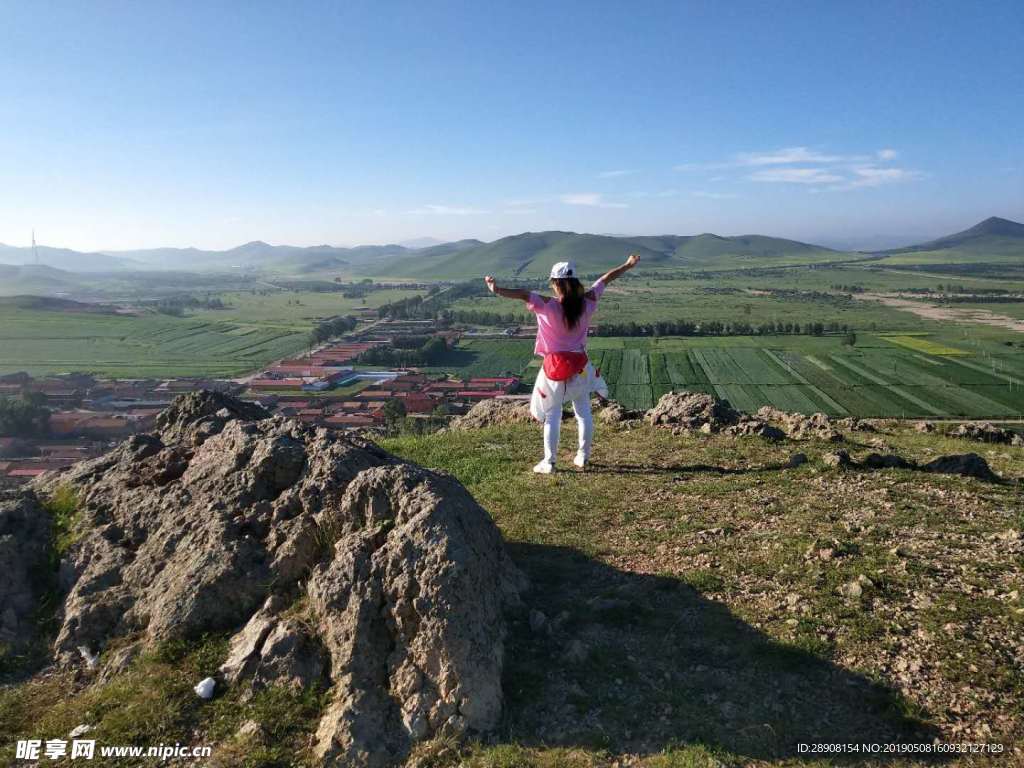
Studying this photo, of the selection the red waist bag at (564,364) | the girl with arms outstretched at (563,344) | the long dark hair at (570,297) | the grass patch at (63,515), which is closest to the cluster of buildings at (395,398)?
the girl with arms outstretched at (563,344)

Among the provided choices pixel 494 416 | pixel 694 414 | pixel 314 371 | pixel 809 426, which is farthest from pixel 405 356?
pixel 809 426

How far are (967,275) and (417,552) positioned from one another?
716 feet

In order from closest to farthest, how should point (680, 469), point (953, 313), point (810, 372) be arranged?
point (680, 469) → point (810, 372) → point (953, 313)

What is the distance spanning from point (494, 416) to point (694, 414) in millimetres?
5387

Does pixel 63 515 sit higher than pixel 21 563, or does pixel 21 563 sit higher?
pixel 63 515

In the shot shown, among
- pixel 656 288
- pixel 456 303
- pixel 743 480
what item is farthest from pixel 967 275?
pixel 743 480

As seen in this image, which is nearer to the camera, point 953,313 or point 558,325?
point 558,325

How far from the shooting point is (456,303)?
14075 cm

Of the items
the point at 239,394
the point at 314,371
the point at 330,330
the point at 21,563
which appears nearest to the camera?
the point at 21,563

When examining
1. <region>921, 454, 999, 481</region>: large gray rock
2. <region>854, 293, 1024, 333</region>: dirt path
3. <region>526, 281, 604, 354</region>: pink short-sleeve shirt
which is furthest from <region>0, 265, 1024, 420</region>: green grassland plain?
<region>526, 281, 604, 354</region>: pink short-sleeve shirt

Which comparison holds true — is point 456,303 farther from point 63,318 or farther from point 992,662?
point 992,662

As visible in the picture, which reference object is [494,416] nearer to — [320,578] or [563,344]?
[563,344]

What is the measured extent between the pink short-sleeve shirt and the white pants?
66 cm

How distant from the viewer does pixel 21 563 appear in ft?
21.2
